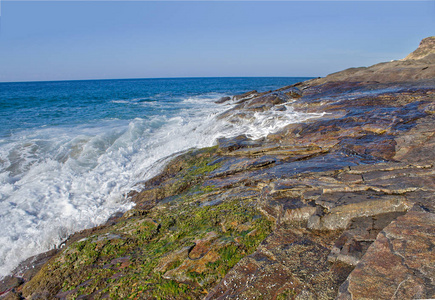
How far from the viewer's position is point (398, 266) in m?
3.19

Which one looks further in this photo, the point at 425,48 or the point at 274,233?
the point at 425,48

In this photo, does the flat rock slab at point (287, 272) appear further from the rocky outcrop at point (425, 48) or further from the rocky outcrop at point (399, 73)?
the rocky outcrop at point (425, 48)

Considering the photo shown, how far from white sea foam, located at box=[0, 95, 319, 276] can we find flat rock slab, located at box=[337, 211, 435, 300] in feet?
23.2

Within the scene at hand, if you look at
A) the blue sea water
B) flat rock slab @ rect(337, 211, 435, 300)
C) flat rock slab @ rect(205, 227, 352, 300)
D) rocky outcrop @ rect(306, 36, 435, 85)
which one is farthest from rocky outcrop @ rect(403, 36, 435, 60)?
flat rock slab @ rect(205, 227, 352, 300)

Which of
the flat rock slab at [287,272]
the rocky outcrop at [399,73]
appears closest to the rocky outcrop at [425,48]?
the rocky outcrop at [399,73]

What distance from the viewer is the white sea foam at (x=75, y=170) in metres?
7.89

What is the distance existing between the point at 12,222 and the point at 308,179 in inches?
345

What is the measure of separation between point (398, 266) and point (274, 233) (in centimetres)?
202

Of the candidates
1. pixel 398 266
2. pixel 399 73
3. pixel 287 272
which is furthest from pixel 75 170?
pixel 399 73

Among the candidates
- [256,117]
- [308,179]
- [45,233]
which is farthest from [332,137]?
[45,233]

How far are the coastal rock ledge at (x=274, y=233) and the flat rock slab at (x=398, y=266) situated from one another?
1 centimetres

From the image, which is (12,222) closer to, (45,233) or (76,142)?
(45,233)

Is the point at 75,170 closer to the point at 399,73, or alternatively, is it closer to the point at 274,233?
the point at 274,233

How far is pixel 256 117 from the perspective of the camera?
1672cm
